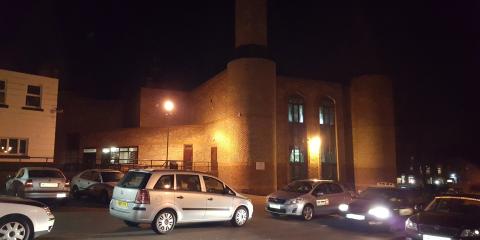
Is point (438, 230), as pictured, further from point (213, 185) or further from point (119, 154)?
point (119, 154)

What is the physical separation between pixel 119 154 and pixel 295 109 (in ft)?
55.5

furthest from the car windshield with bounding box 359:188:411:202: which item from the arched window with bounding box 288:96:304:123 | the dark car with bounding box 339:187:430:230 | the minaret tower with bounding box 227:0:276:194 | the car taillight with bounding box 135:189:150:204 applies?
the arched window with bounding box 288:96:304:123

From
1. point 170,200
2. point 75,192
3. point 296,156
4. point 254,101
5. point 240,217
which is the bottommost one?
point 240,217

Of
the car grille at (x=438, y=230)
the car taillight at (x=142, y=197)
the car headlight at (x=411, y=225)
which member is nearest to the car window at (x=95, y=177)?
the car taillight at (x=142, y=197)

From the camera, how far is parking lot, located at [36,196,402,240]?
11.0 meters

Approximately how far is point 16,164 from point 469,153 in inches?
1901

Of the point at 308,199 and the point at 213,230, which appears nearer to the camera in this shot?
the point at 213,230

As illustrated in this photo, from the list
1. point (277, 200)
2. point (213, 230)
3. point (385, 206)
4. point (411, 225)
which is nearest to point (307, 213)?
point (277, 200)

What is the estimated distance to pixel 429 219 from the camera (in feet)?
32.7

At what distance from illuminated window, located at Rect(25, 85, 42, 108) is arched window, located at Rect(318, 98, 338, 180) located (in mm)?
23618

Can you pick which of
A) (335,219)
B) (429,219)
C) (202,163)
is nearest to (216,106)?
(202,163)

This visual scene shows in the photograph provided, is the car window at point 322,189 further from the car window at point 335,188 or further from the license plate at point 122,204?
the license plate at point 122,204

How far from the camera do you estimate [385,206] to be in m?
13.4

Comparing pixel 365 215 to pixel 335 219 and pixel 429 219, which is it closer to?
pixel 335 219
